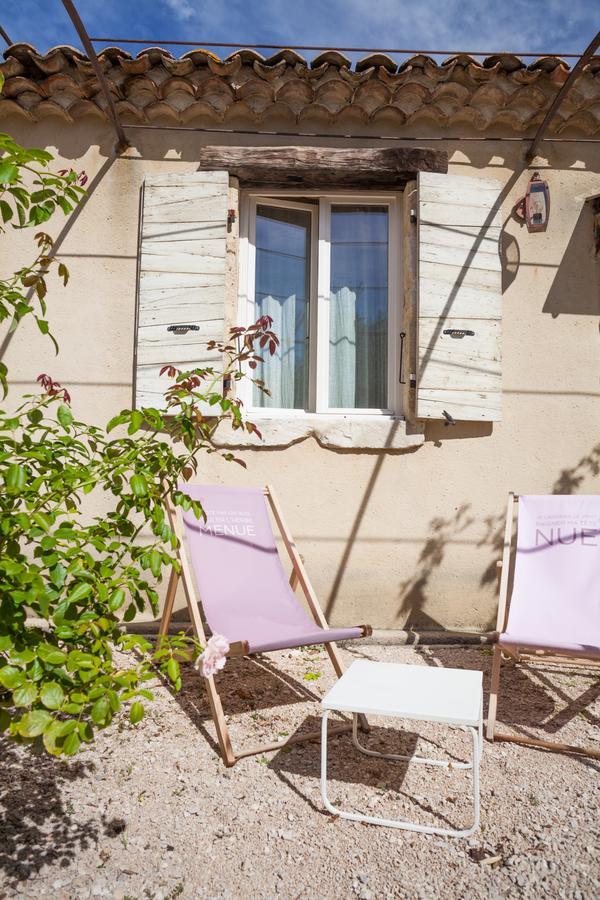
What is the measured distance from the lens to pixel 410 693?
228 cm

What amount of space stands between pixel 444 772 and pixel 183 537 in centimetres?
151

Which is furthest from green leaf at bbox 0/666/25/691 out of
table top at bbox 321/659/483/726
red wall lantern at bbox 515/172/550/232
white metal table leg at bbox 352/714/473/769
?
red wall lantern at bbox 515/172/550/232

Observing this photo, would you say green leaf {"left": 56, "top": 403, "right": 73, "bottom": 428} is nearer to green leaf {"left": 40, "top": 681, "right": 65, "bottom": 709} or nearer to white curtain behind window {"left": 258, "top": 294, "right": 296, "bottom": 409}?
green leaf {"left": 40, "top": 681, "right": 65, "bottom": 709}

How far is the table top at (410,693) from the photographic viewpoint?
2059 millimetres

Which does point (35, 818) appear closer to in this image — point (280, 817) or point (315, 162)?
point (280, 817)

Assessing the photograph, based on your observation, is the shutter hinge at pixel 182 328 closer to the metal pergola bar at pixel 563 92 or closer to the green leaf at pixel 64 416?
the metal pergola bar at pixel 563 92

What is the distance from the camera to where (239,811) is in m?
2.23

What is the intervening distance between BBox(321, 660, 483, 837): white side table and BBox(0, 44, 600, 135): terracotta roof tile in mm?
3461

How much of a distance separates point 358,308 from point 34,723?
3.69 meters

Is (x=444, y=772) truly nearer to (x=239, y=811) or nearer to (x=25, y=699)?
(x=239, y=811)

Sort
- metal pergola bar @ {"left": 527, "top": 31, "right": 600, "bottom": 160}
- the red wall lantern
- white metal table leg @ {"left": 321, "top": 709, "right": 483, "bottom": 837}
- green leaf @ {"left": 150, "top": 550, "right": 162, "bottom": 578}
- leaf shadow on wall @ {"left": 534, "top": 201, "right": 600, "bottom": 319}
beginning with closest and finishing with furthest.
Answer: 1. green leaf @ {"left": 150, "top": 550, "right": 162, "bottom": 578}
2. white metal table leg @ {"left": 321, "top": 709, "right": 483, "bottom": 837}
3. metal pergola bar @ {"left": 527, "top": 31, "right": 600, "bottom": 160}
4. the red wall lantern
5. leaf shadow on wall @ {"left": 534, "top": 201, "right": 600, "bottom": 319}

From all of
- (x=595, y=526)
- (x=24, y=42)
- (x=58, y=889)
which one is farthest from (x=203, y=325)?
(x=58, y=889)

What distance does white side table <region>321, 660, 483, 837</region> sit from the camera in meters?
2.04

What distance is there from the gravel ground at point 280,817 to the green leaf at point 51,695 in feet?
2.85
